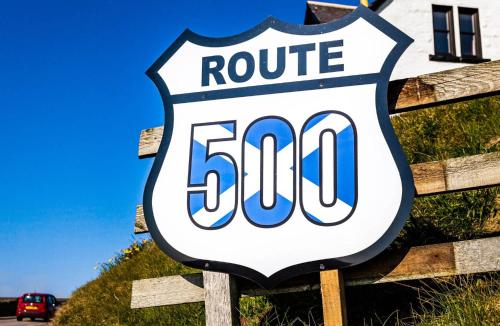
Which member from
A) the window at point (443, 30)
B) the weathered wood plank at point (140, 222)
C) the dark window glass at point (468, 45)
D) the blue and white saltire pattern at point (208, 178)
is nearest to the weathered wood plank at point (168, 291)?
the weathered wood plank at point (140, 222)

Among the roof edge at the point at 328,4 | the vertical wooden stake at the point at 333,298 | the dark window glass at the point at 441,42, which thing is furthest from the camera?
the roof edge at the point at 328,4

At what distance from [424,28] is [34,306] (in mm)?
18418

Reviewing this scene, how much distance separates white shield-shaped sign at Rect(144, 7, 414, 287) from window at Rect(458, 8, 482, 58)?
→ 1200 centimetres

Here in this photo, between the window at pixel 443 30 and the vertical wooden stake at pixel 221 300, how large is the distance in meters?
12.0

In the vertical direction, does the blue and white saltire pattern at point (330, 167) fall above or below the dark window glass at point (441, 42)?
below

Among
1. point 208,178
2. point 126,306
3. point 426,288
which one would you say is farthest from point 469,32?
point 208,178

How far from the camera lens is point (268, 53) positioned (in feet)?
10.3

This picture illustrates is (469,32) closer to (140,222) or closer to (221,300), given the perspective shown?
(140,222)

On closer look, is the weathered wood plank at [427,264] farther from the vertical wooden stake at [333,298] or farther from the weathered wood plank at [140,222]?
the weathered wood plank at [140,222]

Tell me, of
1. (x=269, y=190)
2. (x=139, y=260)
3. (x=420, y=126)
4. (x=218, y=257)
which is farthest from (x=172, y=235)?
(x=139, y=260)

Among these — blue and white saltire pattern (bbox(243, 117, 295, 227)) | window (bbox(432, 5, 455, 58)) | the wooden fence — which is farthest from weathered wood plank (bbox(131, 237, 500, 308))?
window (bbox(432, 5, 455, 58))

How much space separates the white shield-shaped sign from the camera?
278 cm

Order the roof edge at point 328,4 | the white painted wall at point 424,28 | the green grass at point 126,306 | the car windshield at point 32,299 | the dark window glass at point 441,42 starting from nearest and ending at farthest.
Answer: the green grass at point 126,306
the white painted wall at point 424,28
the dark window glass at point 441,42
the roof edge at point 328,4
the car windshield at point 32,299

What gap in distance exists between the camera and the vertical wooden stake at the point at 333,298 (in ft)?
9.04
